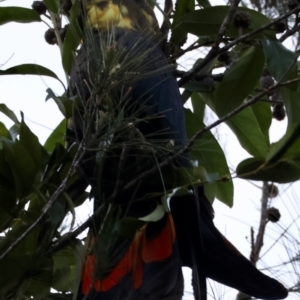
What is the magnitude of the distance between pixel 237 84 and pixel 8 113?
0.53m

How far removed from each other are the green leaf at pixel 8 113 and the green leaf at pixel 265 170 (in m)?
0.53

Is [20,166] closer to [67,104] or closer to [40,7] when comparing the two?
[67,104]

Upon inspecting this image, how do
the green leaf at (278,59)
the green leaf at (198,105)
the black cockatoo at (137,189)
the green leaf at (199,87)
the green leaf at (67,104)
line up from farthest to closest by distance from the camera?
1. the green leaf at (198,105)
2. the green leaf at (199,87)
3. the green leaf at (278,59)
4. the green leaf at (67,104)
5. the black cockatoo at (137,189)

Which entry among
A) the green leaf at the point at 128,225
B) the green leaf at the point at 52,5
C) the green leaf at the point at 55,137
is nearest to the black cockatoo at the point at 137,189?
the green leaf at the point at 128,225

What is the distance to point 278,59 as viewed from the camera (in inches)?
55.0

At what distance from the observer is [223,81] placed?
1.47 metres

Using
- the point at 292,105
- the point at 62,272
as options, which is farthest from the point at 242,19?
the point at 62,272

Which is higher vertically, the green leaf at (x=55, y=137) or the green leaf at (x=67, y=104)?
the green leaf at (x=55, y=137)

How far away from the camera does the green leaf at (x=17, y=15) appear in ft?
5.22

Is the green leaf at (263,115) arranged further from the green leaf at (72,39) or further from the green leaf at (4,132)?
the green leaf at (4,132)

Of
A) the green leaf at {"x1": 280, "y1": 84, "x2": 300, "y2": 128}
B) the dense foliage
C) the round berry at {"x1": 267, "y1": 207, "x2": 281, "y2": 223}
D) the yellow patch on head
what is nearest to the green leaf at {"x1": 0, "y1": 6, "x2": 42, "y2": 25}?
the dense foliage

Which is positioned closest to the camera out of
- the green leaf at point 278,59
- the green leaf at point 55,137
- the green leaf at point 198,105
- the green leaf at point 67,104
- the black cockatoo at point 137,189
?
the black cockatoo at point 137,189

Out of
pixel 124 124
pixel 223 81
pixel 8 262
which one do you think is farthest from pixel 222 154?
pixel 8 262

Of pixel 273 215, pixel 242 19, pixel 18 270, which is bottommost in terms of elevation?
pixel 18 270
